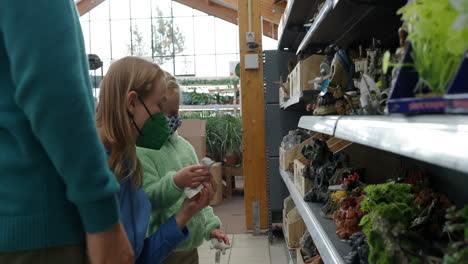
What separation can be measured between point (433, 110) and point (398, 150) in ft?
0.33

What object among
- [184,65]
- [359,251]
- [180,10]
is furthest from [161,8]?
[359,251]

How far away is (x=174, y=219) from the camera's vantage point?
1640 mm

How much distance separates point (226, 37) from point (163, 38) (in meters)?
2.39

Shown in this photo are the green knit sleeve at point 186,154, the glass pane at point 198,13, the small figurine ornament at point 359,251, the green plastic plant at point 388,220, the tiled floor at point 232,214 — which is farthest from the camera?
the glass pane at point 198,13

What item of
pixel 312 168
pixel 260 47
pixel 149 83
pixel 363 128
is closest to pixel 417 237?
pixel 363 128

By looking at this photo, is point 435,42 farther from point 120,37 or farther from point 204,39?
point 120,37

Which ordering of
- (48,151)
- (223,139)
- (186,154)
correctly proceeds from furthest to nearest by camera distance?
(223,139) < (186,154) < (48,151)

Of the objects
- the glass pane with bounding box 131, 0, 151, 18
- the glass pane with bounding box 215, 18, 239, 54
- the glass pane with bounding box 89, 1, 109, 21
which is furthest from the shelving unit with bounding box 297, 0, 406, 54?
the glass pane with bounding box 89, 1, 109, 21

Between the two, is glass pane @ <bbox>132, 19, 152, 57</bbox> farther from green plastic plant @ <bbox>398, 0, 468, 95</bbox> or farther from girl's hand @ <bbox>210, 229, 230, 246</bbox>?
green plastic plant @ <bbox>398, 0, 468, 95</bbox>

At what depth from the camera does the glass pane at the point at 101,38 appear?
56.8ft

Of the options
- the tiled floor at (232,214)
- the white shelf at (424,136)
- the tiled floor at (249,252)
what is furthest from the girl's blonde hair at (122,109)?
the tiled floor at (232,214)

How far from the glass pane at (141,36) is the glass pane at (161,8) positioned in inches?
17.3

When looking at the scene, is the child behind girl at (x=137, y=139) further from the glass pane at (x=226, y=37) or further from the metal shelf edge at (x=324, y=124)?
the glass pane at (x=226, y=37)

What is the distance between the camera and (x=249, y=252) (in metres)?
4.27
